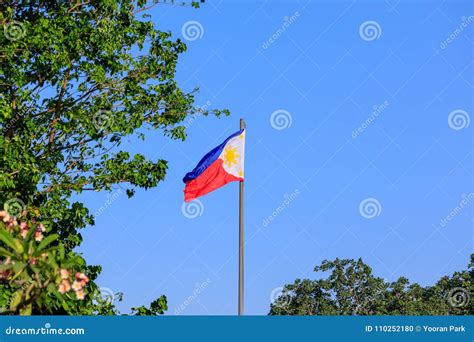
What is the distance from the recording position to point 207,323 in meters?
10.5

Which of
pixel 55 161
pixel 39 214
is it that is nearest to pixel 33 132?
pixel 55 161

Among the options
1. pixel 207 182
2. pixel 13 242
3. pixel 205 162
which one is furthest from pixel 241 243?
pixel 13 242

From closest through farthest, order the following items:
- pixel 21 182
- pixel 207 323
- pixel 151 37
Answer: pixel 207 323
pixel 21 182
pixel 151 37

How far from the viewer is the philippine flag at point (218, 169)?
61.0 ft

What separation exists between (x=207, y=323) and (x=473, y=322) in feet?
13.6

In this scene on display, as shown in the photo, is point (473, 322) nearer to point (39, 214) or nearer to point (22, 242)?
point (22, 242)

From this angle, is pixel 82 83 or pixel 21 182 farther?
pixel 82 83
